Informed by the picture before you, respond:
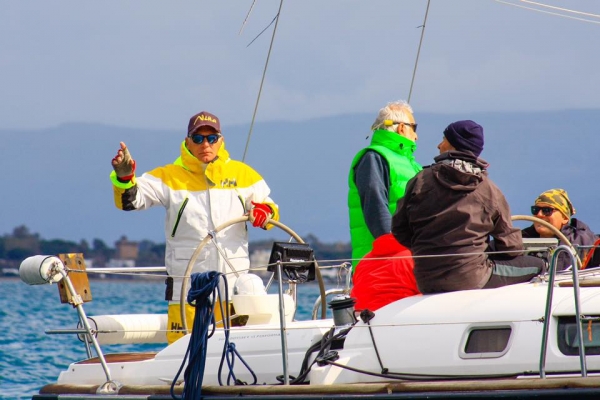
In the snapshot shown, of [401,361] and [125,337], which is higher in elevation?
[125,337]

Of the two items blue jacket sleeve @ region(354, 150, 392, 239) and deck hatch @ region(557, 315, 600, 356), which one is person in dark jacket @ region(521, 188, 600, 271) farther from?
deck hatch @ region(557, 315, 600, 356)

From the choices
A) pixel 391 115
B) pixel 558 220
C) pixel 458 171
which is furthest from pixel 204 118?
pixel 558 220

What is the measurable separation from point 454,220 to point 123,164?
210 centimetres

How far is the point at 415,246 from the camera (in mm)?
5457

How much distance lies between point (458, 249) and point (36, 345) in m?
13.3

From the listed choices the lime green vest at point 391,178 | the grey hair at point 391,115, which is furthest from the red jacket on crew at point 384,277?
the grey hair at point 391,115

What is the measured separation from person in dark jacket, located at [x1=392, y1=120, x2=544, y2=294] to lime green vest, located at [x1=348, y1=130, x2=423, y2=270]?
97 centimetres

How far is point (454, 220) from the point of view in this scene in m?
5.32

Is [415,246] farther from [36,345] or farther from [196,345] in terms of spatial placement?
[36,345]

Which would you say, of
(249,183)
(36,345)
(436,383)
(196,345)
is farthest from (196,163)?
(36,345)

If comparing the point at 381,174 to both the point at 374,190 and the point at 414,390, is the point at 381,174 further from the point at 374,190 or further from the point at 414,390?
the point at 414,390

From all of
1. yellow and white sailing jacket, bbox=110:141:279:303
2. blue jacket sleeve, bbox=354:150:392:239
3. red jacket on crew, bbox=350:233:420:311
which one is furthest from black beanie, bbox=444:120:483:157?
yellow and white sailing jacket, bbox=110:141:279:303

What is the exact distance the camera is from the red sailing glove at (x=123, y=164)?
6.41 metres

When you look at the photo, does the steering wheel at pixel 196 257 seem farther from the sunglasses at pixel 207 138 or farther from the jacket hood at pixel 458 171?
the jacket hood at pixel 458 171
